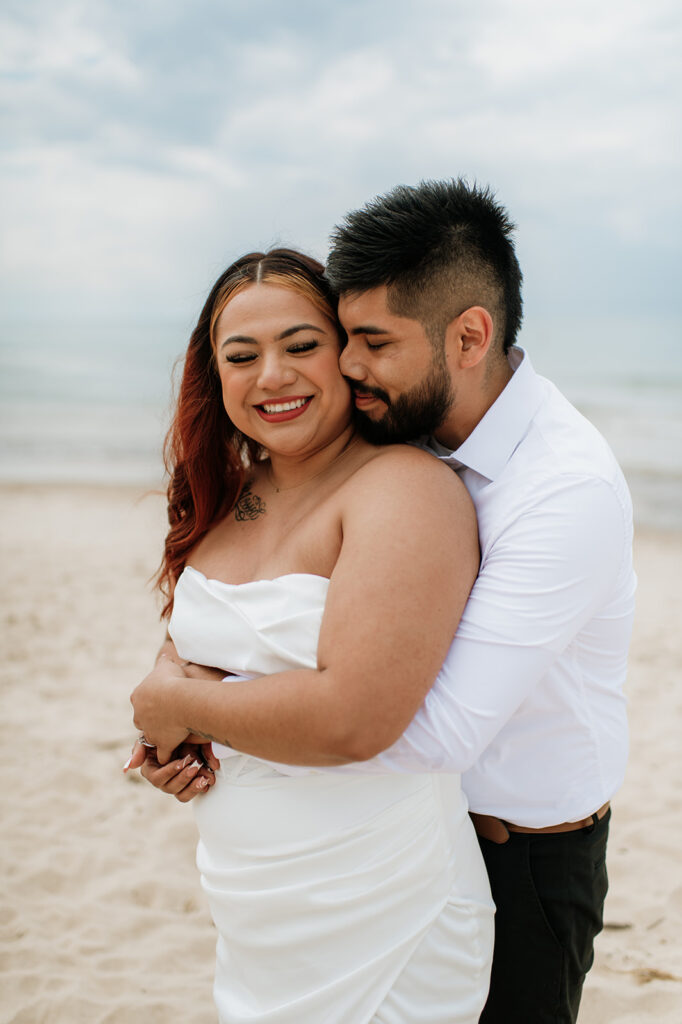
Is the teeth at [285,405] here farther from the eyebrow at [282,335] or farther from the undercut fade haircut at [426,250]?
the undercut fade haircut at [426,250]

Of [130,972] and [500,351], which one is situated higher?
[500,351]

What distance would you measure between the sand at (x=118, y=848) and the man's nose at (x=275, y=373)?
273cm

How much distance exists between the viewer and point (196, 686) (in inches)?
85.0

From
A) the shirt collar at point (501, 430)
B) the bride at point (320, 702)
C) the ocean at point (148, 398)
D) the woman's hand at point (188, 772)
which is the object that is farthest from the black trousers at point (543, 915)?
the ocean at point (148, 398)

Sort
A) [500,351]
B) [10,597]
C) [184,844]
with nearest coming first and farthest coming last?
[500,351], [184,844], [10,597]

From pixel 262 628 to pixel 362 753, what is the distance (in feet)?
1.43

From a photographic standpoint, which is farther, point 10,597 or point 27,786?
point 10,597

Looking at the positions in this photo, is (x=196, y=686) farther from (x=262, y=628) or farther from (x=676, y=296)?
(x=676, y=296)

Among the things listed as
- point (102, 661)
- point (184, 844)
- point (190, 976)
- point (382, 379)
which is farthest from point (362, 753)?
point (102, 661)

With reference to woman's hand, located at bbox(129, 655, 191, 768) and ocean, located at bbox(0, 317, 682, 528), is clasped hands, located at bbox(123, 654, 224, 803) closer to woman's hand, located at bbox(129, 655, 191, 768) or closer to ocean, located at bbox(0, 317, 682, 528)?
woman's hand, located at bbox(129, 655, 191, 768)

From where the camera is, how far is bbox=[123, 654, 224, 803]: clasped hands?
2.24 metres

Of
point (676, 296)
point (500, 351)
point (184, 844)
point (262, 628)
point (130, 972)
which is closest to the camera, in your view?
point (262, 628)

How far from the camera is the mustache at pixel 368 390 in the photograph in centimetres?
235

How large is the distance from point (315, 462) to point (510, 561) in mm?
803
